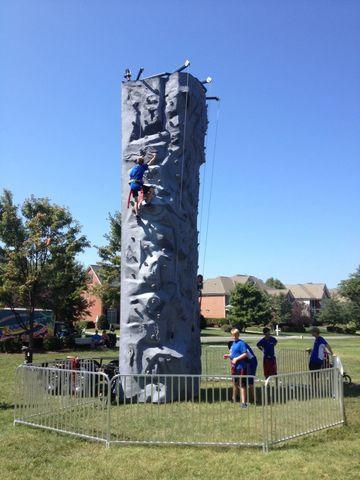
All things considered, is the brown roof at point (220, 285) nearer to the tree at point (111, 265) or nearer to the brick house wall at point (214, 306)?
the brick house wall at point (214, 306)

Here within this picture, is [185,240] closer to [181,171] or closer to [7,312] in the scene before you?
[181,171]

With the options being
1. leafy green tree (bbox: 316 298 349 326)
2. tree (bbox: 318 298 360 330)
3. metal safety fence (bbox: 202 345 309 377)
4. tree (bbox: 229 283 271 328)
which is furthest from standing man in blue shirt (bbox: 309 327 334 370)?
leafy green tree (bbox: 316 298 349 326)

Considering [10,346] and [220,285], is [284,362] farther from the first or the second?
[220,285]

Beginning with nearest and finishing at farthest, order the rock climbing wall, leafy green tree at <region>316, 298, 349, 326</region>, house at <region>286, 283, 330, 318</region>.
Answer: the rock climbing wall < leafy green tree at <region>316, 298, 349, 326</region> < house at <region>286, 283, 330, 318</region>

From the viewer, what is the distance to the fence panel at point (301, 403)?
7.69m

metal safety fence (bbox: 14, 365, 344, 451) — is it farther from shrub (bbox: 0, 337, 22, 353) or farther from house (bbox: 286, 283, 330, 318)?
house (bbox: 286, 283, 330, 318)

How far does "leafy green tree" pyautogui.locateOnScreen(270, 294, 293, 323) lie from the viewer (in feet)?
208

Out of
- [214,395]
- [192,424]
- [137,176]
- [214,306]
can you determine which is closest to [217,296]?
[214,306]

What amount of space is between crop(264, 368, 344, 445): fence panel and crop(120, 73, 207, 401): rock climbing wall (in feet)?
13.9

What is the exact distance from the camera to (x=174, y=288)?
1261 cm

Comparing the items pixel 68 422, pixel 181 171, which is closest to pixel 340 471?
pixel 68 422

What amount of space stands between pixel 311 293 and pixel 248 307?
36.9 meters

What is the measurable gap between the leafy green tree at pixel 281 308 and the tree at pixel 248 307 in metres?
9.36

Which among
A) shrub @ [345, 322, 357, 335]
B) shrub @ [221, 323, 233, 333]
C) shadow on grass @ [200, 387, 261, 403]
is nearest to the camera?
shadow on grass @ [200, 387, 261, 403]
